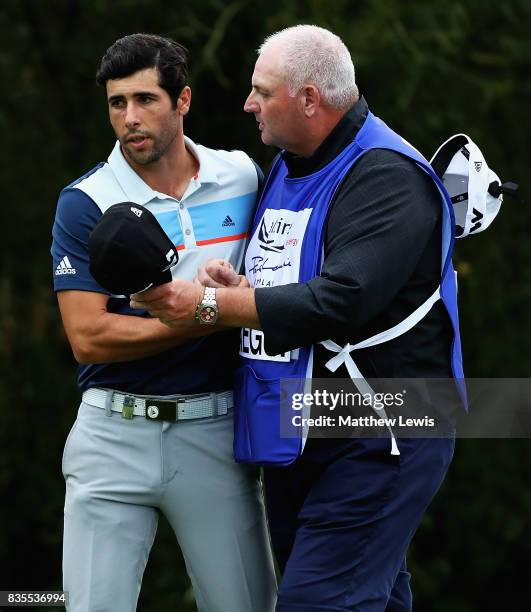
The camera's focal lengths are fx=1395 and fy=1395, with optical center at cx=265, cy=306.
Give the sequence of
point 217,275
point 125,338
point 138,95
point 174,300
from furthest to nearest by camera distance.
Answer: point 138,95 < point 125,338 < point 217,275 < point 174,300

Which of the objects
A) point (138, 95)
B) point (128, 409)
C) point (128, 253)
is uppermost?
point (138, 95)

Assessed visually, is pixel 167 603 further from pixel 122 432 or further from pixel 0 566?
pixel 122 432

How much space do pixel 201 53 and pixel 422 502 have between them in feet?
12.2

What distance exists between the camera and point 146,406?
375 centimetres

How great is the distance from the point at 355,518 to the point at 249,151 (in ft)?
12.3

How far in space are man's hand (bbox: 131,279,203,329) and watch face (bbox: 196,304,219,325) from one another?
0.01m

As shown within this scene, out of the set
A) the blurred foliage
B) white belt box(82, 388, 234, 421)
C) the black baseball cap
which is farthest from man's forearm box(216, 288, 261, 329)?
the blurred foliage

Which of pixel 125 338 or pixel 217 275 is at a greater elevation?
pixel 217 275

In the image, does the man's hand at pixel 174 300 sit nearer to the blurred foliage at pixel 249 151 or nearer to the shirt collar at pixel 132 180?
the shirt collar at pixel 132 180

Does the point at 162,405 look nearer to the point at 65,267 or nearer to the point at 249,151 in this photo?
the point at 65,267

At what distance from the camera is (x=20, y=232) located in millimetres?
7805

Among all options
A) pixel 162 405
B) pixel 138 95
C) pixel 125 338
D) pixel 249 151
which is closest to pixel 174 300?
pixel 125 338

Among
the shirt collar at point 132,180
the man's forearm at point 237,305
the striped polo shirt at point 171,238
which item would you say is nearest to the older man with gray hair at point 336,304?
the man's forearm at point 237,305

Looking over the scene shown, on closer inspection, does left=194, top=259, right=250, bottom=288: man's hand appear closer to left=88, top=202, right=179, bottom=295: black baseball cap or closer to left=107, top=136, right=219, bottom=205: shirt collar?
left=88, top=202, right=179, bottom=295: black baseball cap
